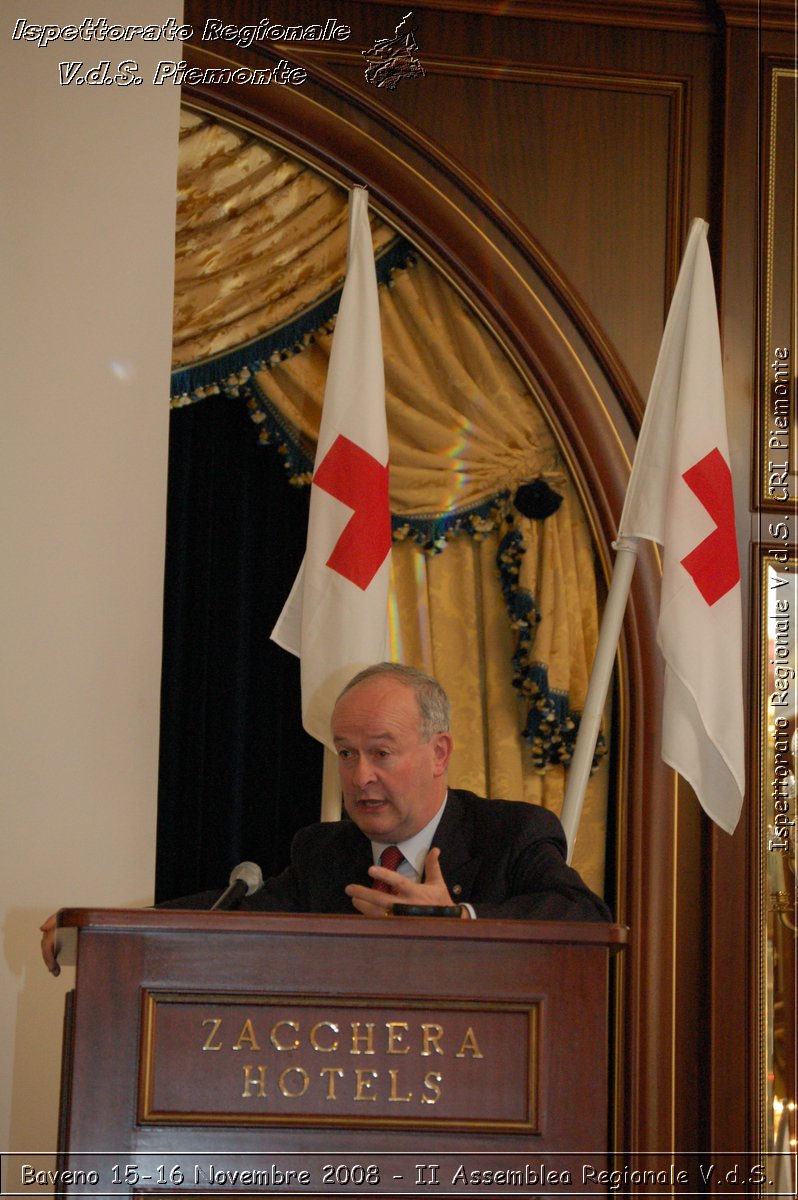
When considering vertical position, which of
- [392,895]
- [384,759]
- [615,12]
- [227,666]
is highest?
[615,12]

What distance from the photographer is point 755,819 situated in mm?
4754

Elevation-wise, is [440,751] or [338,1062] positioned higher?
[440,751]

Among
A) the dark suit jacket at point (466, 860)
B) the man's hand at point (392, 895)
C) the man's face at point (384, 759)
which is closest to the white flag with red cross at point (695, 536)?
the dark suit jacket at point (466, 860)

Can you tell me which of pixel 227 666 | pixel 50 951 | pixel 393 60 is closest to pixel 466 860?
pixel 50 951

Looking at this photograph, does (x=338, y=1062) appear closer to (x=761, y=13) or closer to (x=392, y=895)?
(x=392, y=895)

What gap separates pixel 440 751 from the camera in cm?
347

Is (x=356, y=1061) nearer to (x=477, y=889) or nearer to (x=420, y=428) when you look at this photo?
(x=477, y=889)

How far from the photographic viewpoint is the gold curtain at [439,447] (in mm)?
4824

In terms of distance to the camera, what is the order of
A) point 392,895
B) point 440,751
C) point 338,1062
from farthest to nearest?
point 440,751, point 392,895, point 338,1062

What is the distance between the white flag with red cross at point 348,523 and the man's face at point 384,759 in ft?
2.76

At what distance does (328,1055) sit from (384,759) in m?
1.17

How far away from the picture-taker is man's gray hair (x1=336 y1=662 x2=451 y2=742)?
3.42m

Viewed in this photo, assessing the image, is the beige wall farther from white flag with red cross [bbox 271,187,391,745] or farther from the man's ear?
the man's ear

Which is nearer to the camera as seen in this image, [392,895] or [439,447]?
[392,895]
